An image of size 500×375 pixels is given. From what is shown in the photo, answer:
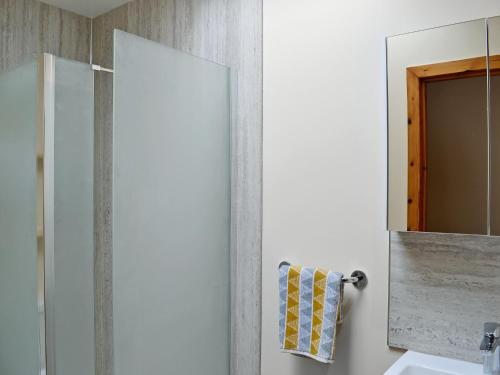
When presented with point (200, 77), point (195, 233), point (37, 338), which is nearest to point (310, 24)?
point (200, 77)

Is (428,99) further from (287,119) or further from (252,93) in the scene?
(252,93)

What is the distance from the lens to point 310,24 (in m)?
1.77

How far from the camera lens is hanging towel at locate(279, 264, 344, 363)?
1.57 meters

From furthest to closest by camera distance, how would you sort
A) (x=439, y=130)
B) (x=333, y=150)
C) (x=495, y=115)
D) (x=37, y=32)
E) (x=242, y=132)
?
(x=37, y=32) → (x=242, y=132) → (x=333, y=150) → (x=439, y=130) → (x=495, y=115)

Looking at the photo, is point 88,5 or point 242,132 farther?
point 88,5

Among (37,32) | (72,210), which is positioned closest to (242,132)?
(72,210)

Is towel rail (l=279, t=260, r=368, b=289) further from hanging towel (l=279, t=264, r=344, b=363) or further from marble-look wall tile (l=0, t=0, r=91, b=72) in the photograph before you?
marble-look wall tile (l=0, t=0, r=91, b=72)

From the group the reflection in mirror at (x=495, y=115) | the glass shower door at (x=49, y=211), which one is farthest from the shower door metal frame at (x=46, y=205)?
the reflection in mirror at (x=495, y=115)

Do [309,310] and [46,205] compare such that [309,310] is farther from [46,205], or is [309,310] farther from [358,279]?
[46,205]

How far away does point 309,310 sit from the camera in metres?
1.63

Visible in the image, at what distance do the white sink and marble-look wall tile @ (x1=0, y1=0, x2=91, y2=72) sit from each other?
2324mm

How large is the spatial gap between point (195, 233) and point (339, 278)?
61cm

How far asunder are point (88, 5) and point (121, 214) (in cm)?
153

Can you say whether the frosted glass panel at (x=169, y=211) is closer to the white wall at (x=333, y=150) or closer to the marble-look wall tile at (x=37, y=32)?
the white wall at (x=333, y=150)
